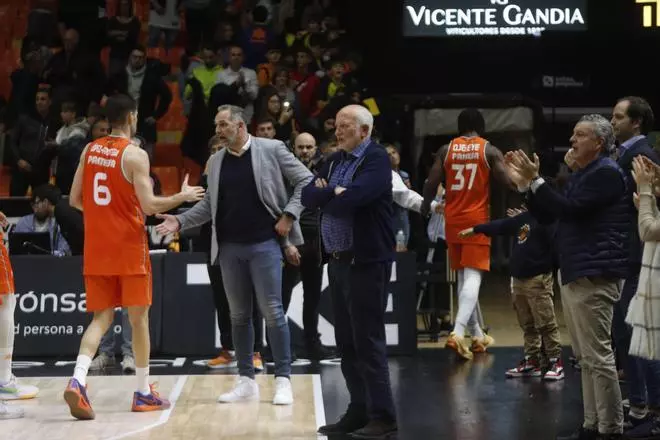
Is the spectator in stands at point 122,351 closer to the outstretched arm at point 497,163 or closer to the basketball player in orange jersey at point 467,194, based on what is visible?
the basketball player in orange jersey at point 467,194

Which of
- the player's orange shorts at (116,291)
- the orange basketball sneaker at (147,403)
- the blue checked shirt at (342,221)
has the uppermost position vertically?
the blue checked shirt at (342,221)

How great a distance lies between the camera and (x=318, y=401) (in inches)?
323

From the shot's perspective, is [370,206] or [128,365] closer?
[370,206]

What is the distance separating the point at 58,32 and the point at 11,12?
1223 mm

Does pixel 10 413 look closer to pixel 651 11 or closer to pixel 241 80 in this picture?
pixel 651 11

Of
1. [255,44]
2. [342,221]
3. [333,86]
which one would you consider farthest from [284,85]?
[342,221]

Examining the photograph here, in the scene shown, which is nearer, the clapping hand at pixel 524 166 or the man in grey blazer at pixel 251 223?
the clapping hand at pixel 524 166

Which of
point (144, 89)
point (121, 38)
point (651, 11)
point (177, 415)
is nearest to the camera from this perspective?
point (177, 415)

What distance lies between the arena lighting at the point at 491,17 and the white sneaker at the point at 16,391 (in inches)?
371

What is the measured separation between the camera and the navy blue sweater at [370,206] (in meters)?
6.96

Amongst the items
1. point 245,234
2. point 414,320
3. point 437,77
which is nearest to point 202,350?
point 414,320

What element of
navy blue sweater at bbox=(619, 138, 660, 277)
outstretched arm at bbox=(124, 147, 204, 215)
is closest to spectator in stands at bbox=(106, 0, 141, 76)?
outstretched arm at bbox=(124, 147, 204, 215)

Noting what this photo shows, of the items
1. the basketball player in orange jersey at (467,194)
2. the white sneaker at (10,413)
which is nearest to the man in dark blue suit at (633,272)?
the basketball player in orange jersey at (467,194)

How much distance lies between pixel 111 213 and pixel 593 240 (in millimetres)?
2988
